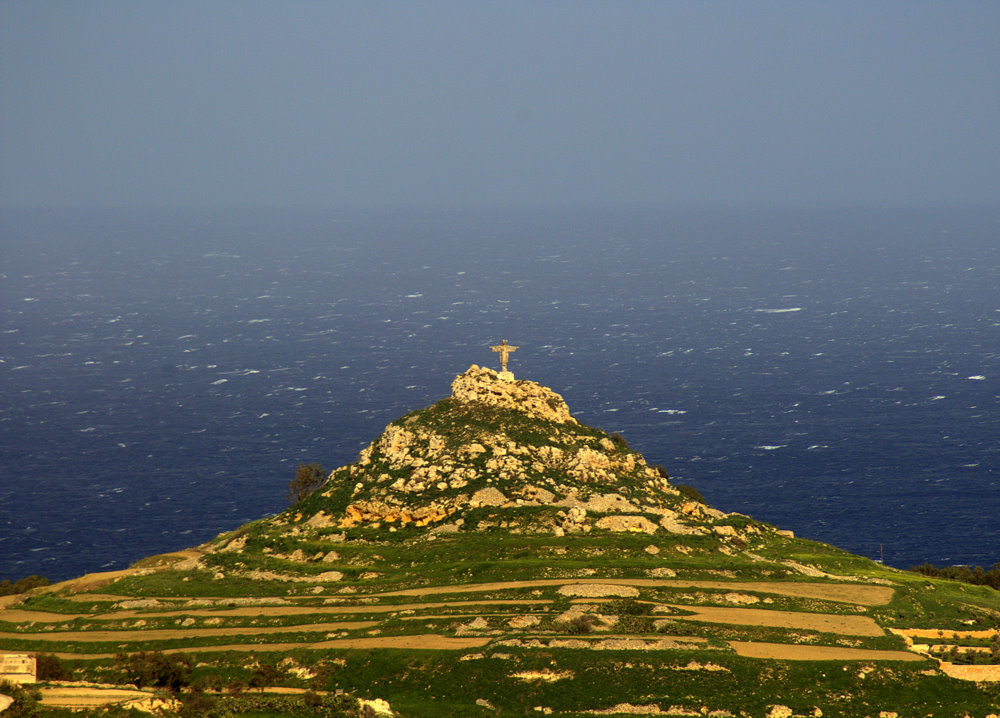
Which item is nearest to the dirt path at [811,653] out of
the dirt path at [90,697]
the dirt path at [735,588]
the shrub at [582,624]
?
the dirt path at [735,588]

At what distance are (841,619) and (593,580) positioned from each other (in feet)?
70.4

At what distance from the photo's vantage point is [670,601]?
92.5m

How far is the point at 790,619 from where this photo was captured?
89688mm

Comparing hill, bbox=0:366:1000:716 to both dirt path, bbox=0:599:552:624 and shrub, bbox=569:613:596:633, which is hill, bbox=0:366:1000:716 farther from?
dirt path, bbox=0:599:552:624

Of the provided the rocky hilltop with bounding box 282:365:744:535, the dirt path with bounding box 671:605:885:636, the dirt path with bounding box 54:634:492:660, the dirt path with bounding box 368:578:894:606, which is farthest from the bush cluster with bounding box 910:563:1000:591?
the dirt path with bounding box 54:634:492:660

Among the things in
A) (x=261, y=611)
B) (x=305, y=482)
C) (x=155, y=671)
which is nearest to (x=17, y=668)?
(x=155, y=671)

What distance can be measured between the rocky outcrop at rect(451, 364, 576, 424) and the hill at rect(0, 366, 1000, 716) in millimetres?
272

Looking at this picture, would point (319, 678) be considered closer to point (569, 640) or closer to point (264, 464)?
point (569, 640)

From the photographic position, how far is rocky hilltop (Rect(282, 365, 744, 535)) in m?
114

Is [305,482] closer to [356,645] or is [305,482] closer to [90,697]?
[356,645]

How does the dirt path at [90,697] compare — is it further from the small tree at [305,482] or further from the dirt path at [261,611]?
the small tree at [305,482]

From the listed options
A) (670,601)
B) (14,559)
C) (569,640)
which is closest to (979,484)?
(670,601)

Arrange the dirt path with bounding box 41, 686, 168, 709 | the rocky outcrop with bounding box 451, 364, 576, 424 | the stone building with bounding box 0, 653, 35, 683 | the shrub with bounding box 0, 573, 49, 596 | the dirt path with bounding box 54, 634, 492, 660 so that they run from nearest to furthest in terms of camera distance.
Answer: the dirt path with bounding box 41, 686, 168, 709 → the stone building with bounding box 0, 653, 35, 683 → the dirt path with bounding box 54, 634, 492, 660 → the shrub with bounding box 0, 573, 49, 596 → the rocky outcrop with bounding box 451, 364, 576, 424

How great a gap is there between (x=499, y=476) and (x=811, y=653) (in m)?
43.8
